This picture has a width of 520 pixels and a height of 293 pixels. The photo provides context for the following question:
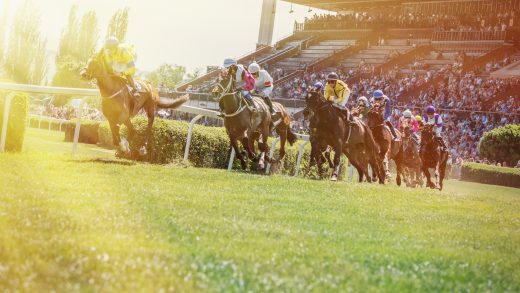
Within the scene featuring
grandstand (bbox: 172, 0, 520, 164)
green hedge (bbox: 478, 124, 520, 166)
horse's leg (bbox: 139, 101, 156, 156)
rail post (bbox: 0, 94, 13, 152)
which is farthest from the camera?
grandstand (bbox: 172, 0, 520, 164)

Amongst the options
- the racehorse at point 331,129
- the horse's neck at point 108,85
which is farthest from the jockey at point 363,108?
the horse's neck at point 108,85

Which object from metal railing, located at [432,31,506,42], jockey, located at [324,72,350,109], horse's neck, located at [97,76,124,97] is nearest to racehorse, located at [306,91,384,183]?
jockey, located at [324,72,350,109]

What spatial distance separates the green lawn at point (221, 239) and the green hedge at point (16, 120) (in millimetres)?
1401

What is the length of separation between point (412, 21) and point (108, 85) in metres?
44.9

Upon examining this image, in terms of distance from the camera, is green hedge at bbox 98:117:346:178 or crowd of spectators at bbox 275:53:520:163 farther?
crowd of spectators at bbox 275:53:520:163

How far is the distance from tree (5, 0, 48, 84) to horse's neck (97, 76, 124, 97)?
56984 millimetres

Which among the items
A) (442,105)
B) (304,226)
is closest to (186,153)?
(304,226)

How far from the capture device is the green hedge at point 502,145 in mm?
32047

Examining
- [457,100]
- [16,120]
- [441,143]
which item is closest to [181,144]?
[16,120]

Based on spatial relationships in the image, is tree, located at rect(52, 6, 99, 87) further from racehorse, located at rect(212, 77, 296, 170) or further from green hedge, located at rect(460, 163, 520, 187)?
racehorse, located at rect(212, 77, 296, 170)

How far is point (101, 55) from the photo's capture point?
12.3 meters

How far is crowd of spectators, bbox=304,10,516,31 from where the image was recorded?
A: 48688 millimetres

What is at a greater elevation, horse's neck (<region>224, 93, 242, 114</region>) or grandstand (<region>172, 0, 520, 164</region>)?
grandstand (<region>172, 0, 520, 164</region>)

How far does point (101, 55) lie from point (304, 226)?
693cm
